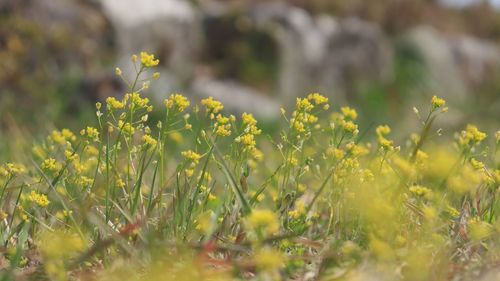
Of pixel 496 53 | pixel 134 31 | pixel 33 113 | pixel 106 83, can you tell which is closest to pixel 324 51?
pixel 134 31

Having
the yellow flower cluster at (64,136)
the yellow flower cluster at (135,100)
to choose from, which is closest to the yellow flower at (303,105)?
the yellow flower cluster at (135,100)

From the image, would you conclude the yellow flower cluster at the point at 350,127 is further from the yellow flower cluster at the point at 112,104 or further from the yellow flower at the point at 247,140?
the yellow flower cluster at the point at 112,104

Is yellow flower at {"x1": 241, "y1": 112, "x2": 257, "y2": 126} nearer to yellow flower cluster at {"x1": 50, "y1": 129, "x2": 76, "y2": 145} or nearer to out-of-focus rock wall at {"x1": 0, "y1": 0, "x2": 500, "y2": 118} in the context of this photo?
yellow flower cluster at {"x1": 50, "y1": 129, "x2": 76, "y2": 145}

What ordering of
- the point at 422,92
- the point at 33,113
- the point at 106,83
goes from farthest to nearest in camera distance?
1. the point at 422,92
2. the point at 106,83
3. the point at 33,113

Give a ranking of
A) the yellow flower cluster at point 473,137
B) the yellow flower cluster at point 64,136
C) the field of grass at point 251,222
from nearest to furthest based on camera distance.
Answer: the field of grass at point 251,222
the yellow flower cluster at point 473,137
the yellow flower cluster at point 64,136

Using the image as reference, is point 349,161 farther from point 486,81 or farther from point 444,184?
point 486,81

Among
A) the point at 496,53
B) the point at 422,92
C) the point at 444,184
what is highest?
the point at 496,53

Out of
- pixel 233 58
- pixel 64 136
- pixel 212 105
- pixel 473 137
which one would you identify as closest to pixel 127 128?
pixel 212 105

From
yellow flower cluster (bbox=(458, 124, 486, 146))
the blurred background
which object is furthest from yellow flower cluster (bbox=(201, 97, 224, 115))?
the blurred background

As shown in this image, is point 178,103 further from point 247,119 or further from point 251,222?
point 251,222
